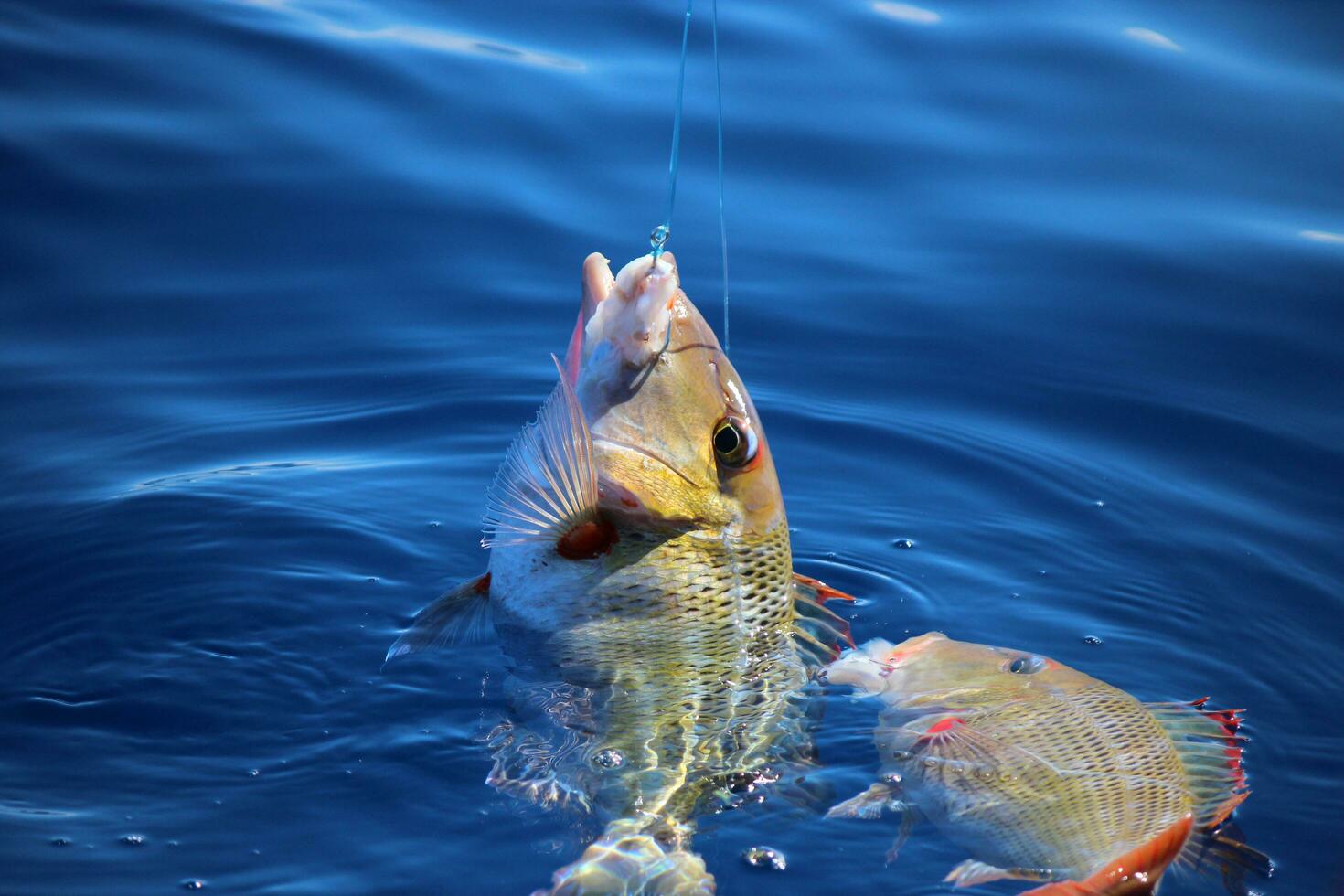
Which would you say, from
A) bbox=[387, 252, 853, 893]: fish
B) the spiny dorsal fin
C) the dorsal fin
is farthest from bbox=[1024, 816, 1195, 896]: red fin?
the spiny dorsal fin

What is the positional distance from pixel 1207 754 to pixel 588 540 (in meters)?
1.81

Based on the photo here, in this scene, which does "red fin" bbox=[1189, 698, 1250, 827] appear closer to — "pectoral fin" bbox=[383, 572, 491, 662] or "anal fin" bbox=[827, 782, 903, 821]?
"anal fin" bbox=[827, 782, 903, 821]

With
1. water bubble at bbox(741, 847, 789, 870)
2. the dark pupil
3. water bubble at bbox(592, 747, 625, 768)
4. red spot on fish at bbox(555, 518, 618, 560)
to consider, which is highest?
the dark pupil

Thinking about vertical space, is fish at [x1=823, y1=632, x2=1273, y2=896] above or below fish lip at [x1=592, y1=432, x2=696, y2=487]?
below

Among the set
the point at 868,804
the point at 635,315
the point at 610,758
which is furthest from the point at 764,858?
the point at 635,315

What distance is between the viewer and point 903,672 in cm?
443

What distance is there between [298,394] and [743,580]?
3.17m

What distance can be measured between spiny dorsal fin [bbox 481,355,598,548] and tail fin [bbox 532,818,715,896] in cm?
87

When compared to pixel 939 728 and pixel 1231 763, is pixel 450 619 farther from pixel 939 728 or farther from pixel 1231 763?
pixel 1231 763

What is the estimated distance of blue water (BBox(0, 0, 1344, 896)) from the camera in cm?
405

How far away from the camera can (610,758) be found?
3.96 meters

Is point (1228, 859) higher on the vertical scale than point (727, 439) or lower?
lower

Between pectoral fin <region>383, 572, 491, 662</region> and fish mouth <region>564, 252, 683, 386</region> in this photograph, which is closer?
fish mouth <region>564, 252, 683, 386</region>

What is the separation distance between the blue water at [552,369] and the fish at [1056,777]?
0.34 feet
